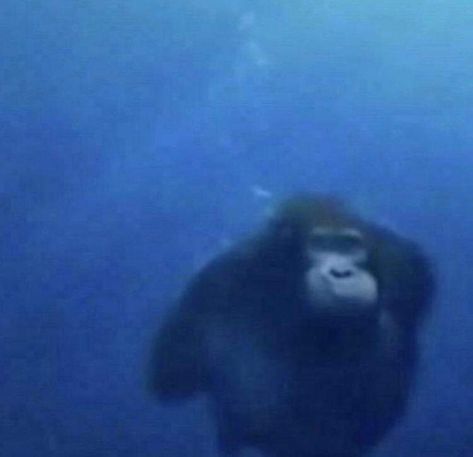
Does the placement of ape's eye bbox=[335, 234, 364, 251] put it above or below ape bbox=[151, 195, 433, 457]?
above

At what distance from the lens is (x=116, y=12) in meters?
1.29

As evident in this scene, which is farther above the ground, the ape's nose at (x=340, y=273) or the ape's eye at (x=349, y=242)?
the ape's eye at (x=349, y=242)

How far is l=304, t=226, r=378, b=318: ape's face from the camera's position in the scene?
1302mm

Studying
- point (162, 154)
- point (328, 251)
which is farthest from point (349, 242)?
point (162, 154)

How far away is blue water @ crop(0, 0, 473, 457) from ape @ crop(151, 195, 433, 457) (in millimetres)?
24

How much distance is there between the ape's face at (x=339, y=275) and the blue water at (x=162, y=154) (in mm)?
47

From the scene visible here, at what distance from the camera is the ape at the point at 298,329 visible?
4.31 ft

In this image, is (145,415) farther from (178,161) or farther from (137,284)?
(178,161)

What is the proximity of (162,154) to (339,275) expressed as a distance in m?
0.25

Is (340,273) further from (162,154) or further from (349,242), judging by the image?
(162,154)

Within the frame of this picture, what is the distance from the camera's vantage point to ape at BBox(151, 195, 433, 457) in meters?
1.31

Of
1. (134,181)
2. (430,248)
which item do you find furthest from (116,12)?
(430,248)

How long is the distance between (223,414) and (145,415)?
92 mm

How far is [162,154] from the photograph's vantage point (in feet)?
4.28
